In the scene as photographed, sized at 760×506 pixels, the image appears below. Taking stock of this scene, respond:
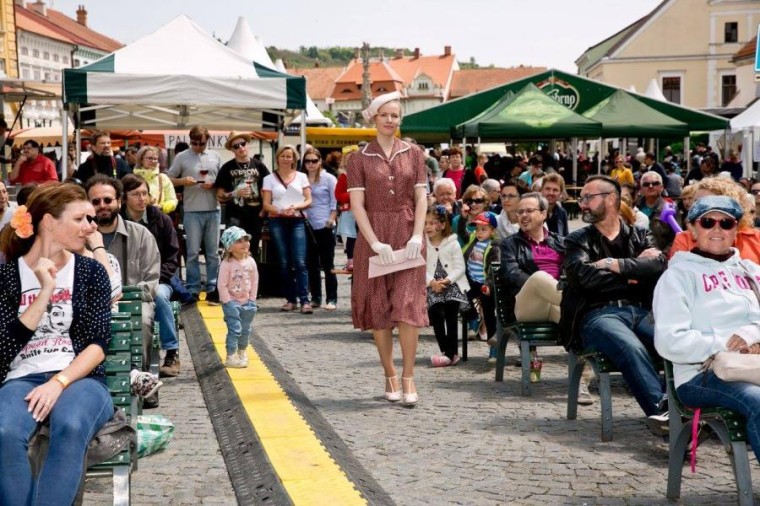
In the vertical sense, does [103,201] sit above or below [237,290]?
above

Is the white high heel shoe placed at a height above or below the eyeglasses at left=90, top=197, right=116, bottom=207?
below

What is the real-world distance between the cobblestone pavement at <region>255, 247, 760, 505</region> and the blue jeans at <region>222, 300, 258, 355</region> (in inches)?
20.3

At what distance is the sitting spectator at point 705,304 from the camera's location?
17.3ft

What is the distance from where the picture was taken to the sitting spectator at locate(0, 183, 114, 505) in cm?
432

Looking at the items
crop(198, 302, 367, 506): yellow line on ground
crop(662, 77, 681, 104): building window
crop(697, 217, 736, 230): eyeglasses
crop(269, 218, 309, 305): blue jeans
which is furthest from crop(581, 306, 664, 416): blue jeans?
crop(662, 77, 681, 104): building window

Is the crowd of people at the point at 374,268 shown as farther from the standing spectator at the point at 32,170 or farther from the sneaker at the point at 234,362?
the standing spectator at the point at 32,170

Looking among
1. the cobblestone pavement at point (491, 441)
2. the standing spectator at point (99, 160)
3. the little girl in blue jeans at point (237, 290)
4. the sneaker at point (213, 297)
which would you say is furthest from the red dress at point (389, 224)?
the standing spectator at point (99, 160)

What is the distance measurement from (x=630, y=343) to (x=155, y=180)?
7075mm

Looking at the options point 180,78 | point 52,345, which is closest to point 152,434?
point 52,345

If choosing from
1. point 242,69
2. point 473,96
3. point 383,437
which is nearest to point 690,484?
point 383,437

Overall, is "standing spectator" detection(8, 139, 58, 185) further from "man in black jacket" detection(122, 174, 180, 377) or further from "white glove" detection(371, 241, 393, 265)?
"white glove" detection(371, 241, 393, 265)

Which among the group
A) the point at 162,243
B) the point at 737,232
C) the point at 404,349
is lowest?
the point at 404,349

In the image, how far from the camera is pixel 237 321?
8.64 meters

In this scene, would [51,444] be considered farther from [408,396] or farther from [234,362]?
[234,362]
